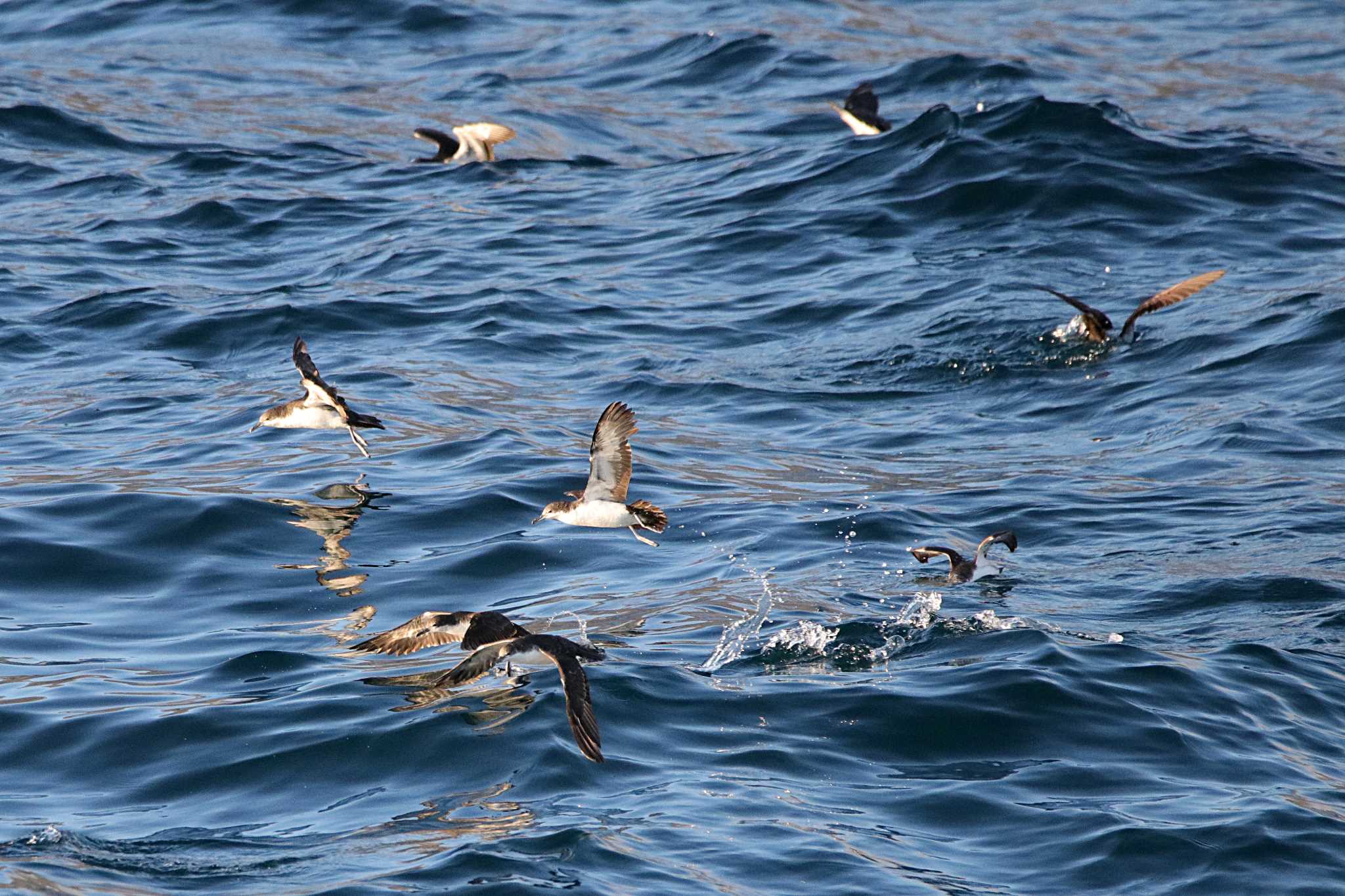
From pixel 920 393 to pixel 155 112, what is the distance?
12.2 metres

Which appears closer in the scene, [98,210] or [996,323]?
[996,323]

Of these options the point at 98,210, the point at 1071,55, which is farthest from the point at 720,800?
the point at 1071,55

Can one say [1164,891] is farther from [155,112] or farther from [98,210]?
[155,112]

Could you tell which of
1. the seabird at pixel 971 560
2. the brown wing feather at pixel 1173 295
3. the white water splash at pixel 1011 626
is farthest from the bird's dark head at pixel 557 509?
the brown wing feather at pixel 1173 295

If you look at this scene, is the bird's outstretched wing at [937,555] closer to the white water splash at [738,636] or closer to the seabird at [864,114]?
the white water splash at [738,636]

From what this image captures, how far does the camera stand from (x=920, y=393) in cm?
1288

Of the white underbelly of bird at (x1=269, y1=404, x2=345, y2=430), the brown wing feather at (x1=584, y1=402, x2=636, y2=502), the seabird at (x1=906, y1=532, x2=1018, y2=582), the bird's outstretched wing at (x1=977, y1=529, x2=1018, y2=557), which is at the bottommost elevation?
the white underbelly of bird at (x1=269, y1=404, x2=345, y2=430)

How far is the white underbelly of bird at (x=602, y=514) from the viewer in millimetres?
8609

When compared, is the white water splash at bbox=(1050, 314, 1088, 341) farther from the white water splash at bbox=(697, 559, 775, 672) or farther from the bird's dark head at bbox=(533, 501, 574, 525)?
the bird's dark head at bbox=(533, 501, 574, 525)

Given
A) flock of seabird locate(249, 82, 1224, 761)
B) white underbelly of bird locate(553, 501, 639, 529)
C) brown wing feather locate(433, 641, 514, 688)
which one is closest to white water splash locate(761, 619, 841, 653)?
flock of seabird locate(249, 82, 1224, 761)

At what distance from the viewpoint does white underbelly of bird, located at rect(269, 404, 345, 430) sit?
1071cm

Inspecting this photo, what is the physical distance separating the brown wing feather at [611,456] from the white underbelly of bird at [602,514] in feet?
0.11

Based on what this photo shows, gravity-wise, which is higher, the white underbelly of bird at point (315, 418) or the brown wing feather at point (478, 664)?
the brown wing feather at point (478, 664)

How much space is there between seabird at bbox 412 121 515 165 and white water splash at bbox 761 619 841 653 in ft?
35.6
